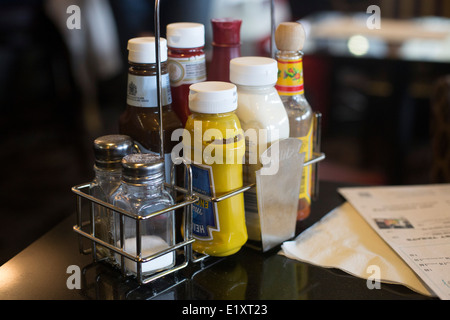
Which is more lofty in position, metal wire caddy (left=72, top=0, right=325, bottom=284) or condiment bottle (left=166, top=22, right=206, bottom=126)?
condiment bottle (left=166, top=22, right=206, bottom=126)

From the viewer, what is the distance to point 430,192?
0.96 m

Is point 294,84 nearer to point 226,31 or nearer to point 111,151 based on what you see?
point 226,31

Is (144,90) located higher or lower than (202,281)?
higher

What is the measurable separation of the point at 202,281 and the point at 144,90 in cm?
27

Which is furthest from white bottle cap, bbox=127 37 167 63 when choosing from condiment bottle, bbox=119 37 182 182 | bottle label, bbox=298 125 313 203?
bottle label, bbox=298 125 313 203

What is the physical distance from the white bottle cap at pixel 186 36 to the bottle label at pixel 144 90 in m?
0.05

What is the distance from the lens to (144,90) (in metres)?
0.72

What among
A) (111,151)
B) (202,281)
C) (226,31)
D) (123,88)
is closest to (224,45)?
(226,31)

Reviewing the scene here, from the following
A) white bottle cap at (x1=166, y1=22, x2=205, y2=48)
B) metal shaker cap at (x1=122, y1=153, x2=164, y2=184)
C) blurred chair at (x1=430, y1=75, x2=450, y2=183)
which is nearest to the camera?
metal shaker cap at (x1=122, y1=153, x2=164, y2=184)

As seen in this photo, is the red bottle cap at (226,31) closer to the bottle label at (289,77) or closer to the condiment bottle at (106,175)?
the bottle label at (289,77)

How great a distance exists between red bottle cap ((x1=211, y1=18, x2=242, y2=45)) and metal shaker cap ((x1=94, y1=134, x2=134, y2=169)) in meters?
0.22

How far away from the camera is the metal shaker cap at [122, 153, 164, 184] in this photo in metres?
0.62

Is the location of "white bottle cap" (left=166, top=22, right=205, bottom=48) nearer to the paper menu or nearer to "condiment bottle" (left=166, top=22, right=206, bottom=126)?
"condiment bottle" (left=166, top=22, right=206, bottom=126)

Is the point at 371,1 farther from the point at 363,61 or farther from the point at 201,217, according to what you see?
the point at 201,217
